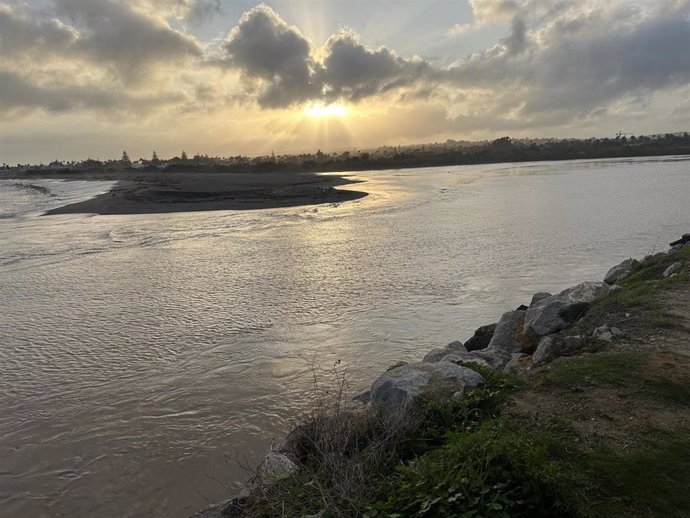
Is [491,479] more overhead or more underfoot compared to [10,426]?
more overhead

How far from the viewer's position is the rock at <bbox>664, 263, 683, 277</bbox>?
1112 cm

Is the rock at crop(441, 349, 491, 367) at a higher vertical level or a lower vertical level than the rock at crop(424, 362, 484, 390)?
lower

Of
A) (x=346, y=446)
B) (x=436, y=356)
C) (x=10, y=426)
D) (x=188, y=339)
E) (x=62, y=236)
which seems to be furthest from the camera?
(x=62, y=236)

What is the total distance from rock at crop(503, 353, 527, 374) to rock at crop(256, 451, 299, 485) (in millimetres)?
3563

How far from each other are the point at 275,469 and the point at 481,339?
20.0 ft

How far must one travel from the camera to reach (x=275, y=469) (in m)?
5.12

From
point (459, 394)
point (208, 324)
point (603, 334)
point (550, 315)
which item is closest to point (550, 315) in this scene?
point (550, 315)

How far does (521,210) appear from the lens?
34.8 meters

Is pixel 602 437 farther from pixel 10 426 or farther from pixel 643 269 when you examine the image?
pixel 643 269

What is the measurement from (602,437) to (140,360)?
8.31 m

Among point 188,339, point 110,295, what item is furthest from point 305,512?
point 110,295

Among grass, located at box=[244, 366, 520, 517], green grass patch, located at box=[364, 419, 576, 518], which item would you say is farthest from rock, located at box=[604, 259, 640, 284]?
green grass patch, located at box=[364, 419, 576, 518]

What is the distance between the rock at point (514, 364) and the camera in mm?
7475

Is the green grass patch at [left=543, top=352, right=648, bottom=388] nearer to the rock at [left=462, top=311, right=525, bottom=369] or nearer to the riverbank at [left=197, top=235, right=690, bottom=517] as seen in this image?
the riverbank at [left=197, top=235, right=690, bottom=517]
